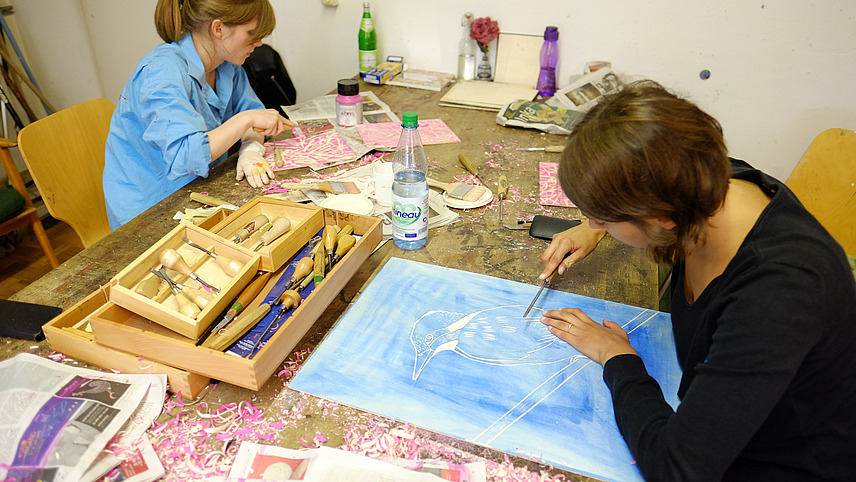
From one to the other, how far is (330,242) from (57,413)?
1.72 feet

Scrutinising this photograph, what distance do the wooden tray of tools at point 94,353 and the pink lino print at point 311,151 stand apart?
31.0 inches

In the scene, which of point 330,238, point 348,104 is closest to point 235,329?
point 330,238

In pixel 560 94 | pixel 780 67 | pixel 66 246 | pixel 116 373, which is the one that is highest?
pixel 780 67

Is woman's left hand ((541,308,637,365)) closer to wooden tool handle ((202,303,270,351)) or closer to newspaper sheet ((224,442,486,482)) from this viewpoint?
newspaper sheet ((224,442,486,482))

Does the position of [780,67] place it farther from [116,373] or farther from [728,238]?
[116,373]

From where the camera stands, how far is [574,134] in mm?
798

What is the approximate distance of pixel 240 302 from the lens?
3.03 feet

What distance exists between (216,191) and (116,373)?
0.71 meters

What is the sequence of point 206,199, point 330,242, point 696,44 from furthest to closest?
point 696,44 < point 206,199 < point 330,242

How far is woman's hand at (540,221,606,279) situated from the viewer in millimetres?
1111

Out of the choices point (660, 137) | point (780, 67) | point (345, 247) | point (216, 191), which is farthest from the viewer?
point (780, 67)

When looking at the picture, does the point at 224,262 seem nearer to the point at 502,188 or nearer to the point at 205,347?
the point at 205,347

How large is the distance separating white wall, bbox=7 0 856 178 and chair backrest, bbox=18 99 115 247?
1.27 metres

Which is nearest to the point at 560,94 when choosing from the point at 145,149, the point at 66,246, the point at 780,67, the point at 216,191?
the point at 780,67
